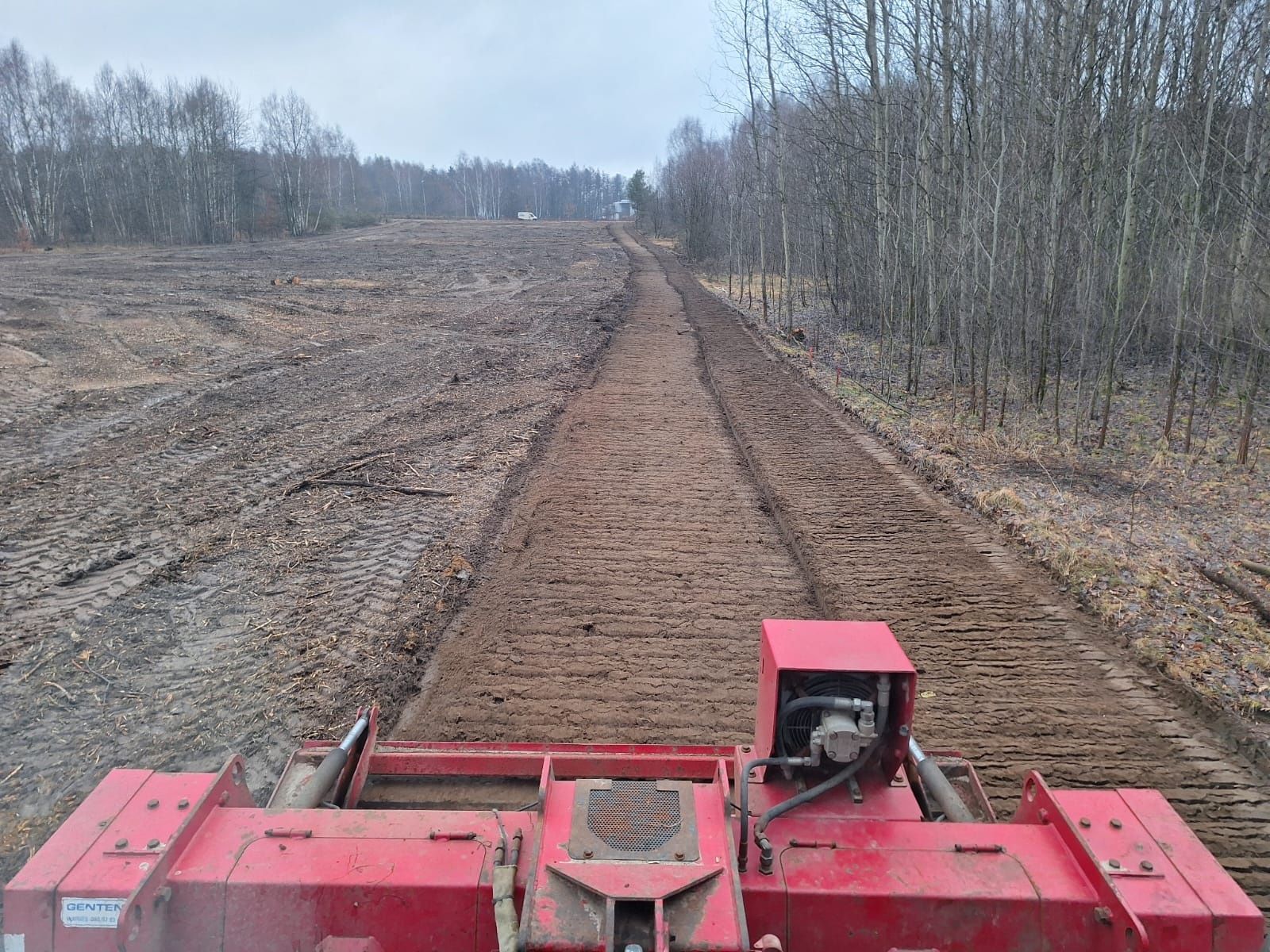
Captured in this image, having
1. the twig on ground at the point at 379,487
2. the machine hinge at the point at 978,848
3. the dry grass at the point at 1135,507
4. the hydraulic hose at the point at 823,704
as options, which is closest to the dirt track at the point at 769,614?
the dry grass at the point at 1135,507

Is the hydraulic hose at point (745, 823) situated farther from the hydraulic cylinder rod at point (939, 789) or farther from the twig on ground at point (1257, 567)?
the twig on ground at point (1257, 567)

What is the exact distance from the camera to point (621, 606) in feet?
19.9

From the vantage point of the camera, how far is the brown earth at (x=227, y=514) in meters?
4.72

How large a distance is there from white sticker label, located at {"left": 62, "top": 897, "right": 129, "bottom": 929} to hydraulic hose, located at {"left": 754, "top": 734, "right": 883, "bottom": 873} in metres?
1.92

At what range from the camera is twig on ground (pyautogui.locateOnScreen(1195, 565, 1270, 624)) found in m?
6.15

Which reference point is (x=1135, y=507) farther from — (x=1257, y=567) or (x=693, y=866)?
(x=693, y=866)

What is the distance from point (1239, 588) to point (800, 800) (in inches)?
222

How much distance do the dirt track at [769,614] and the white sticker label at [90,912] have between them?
225cm

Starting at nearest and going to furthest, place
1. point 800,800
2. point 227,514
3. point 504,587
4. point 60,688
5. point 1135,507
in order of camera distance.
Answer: point 800,800 → point 60,688 → point 504,587 → point 227,514 → point 1135,507

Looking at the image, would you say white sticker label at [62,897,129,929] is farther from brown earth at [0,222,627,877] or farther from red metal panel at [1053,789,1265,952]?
red metal panel at [1053,789,1265,952]

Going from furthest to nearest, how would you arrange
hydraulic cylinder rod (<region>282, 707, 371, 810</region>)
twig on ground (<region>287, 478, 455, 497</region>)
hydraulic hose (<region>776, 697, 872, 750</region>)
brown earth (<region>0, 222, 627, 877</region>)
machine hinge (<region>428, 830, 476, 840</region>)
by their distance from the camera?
twig on ground (<region>287, 478, 455, 497</region>)
brown earth (<region>0, 222, 627, 877</region>)
hydraulic cylinder rod (<region>282, 707, 371, 810</region>)
hydraulic hose (<region>776, 697, 872, 750</region>)
machine hinge (<region>428, 830, 476, 840</region>)

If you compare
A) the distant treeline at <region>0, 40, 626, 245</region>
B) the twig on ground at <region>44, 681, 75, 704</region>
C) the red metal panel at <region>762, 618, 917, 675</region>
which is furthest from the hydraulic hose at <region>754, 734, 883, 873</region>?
the distant treeline at <region>0, 40, 626, 245</region>

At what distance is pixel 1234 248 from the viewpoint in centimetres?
1062

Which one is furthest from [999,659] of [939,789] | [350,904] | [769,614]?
[350,904]
